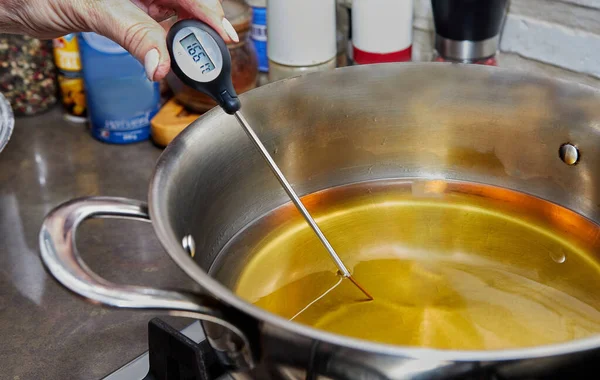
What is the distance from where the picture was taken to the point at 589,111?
592mm

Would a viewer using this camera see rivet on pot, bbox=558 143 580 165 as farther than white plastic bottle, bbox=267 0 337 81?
No

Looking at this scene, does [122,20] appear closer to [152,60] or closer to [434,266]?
[152,60]

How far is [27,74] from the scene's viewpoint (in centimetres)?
90

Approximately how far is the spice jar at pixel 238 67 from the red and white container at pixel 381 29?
0.46 ft

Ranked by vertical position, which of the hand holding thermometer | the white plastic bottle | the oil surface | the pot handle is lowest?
the oil surface

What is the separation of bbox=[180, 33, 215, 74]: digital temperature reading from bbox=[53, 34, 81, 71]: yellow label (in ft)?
1.36

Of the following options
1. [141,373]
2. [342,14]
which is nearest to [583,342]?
[141,373]

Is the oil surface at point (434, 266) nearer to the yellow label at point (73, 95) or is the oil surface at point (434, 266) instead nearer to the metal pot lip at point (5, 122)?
the metal pot lip at point (5, 122)

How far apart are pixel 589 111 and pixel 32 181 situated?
61cm

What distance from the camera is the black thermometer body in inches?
19.2

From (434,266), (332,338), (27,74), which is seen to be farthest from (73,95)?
(332,338)

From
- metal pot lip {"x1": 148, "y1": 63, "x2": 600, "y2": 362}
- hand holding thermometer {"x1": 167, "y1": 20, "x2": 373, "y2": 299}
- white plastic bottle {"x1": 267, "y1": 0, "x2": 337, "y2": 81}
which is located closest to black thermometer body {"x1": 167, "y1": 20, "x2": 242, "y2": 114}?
hand holding thermometer {"x1": 167, "y1": 20, "x2": 373, "y2": 299}

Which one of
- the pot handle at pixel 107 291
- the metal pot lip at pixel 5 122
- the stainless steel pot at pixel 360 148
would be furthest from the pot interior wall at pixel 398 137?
the metal pot lip at pixel 5 122

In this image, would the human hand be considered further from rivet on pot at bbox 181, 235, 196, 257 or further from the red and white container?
the red and white container
